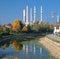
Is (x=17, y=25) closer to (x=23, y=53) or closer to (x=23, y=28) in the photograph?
(x=23, y=28)

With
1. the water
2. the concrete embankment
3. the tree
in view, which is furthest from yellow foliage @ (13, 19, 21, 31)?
the water

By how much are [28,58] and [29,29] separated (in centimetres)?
7156

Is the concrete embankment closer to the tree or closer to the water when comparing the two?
the water

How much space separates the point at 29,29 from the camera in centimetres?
9450

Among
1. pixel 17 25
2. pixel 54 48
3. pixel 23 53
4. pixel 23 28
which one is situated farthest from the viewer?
pixel 17 25

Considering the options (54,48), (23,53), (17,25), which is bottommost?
(54,48)

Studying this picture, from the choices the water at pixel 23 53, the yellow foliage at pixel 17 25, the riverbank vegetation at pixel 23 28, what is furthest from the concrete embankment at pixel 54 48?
A: the yellow foliage at pixel 17 25

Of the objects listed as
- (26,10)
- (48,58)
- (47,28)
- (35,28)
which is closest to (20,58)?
(48,58)

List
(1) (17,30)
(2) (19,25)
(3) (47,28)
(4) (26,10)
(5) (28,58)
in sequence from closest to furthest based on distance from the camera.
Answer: (5) (28,58), (1) (17,30), (2) (19,25), (3) (47,28), (4) (26,10)

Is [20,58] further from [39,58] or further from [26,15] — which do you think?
[26,15]

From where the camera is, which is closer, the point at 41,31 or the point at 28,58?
the point at 28,58

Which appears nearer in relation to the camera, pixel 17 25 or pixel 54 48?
pixel 54 48

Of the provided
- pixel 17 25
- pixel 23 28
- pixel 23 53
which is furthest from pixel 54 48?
pixel 17 25

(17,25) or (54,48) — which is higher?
(17,25)
